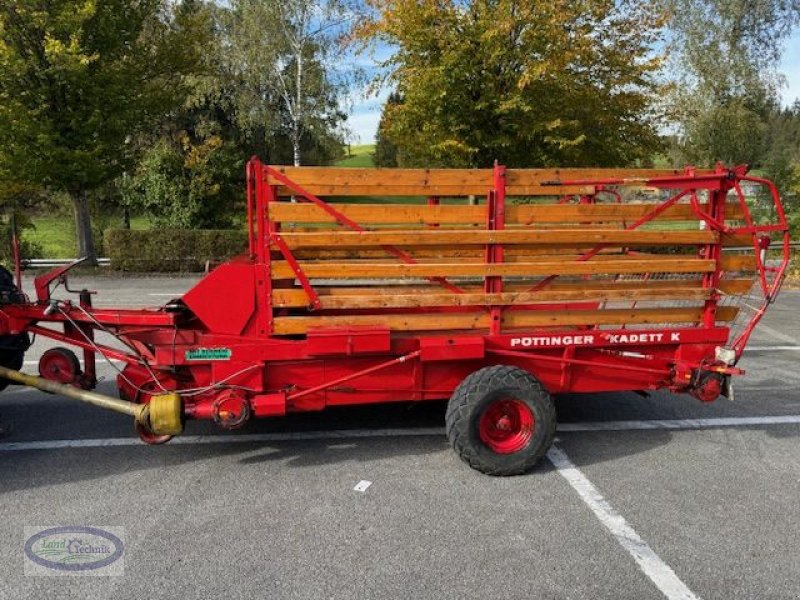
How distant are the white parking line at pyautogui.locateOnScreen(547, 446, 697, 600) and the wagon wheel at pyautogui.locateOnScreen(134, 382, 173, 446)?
262 cm

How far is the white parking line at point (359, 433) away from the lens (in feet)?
14.5

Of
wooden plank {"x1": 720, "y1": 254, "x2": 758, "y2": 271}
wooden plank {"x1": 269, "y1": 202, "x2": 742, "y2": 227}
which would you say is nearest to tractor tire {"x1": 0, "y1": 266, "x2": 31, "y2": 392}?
wooden plank {"x1": 269, "y1": 202, "x2": 742, "y2": 227}

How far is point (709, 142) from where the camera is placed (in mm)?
26359

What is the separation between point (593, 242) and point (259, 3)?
69.7 feet

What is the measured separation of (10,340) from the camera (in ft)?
14.7

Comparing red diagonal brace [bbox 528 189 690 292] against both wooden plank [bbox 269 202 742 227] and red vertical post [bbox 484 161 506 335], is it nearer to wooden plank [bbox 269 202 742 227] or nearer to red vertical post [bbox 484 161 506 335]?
wooden plank [bbox 269 202 742 227]

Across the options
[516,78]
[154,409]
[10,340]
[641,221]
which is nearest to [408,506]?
[154,409]

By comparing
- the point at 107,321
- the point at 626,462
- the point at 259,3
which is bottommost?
the point at 626,462

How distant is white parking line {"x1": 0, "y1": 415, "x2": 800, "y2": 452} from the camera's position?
442 cm

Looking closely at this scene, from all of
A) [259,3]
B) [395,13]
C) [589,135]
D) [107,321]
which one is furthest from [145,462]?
[259,3]

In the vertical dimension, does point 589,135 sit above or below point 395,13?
below

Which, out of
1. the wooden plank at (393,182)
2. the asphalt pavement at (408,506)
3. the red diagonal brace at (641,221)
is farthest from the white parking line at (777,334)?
the wooden plank at (393,182)

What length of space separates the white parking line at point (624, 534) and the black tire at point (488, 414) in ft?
0.94

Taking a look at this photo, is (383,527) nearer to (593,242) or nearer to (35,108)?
(593,242)
